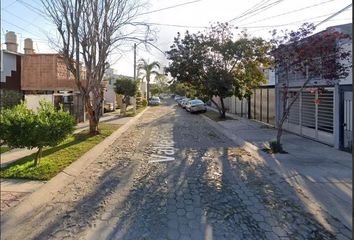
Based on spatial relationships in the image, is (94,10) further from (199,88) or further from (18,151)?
(199,88)

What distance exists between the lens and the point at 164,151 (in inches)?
→ 483

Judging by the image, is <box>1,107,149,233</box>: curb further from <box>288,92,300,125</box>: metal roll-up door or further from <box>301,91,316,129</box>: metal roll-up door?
<box>288,92,300,125</box>: metal roll-up door

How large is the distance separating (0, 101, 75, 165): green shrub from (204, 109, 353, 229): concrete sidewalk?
18.5 feet

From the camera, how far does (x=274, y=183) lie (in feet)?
26.3

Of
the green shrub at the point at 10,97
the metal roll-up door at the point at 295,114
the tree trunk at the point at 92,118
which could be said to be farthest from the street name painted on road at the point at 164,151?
the metal roll-up door at the point at 295,114

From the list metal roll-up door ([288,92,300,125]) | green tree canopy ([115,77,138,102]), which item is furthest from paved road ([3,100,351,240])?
green tree canopy ([115,77,138,102])

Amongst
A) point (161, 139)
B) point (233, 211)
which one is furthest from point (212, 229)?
point (161, 139)

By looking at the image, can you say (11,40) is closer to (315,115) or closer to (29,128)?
(29,128)

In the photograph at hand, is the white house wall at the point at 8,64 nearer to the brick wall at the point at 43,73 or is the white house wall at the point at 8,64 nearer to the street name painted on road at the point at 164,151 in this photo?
the street name painted on road at the point at 164,151

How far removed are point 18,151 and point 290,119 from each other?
1291 centimetres

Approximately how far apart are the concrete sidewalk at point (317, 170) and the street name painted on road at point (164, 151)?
2876mm

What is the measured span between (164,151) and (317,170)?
5189 millimetres

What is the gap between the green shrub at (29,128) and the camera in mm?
7285

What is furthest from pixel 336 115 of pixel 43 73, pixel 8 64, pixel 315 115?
pixel 43 73
